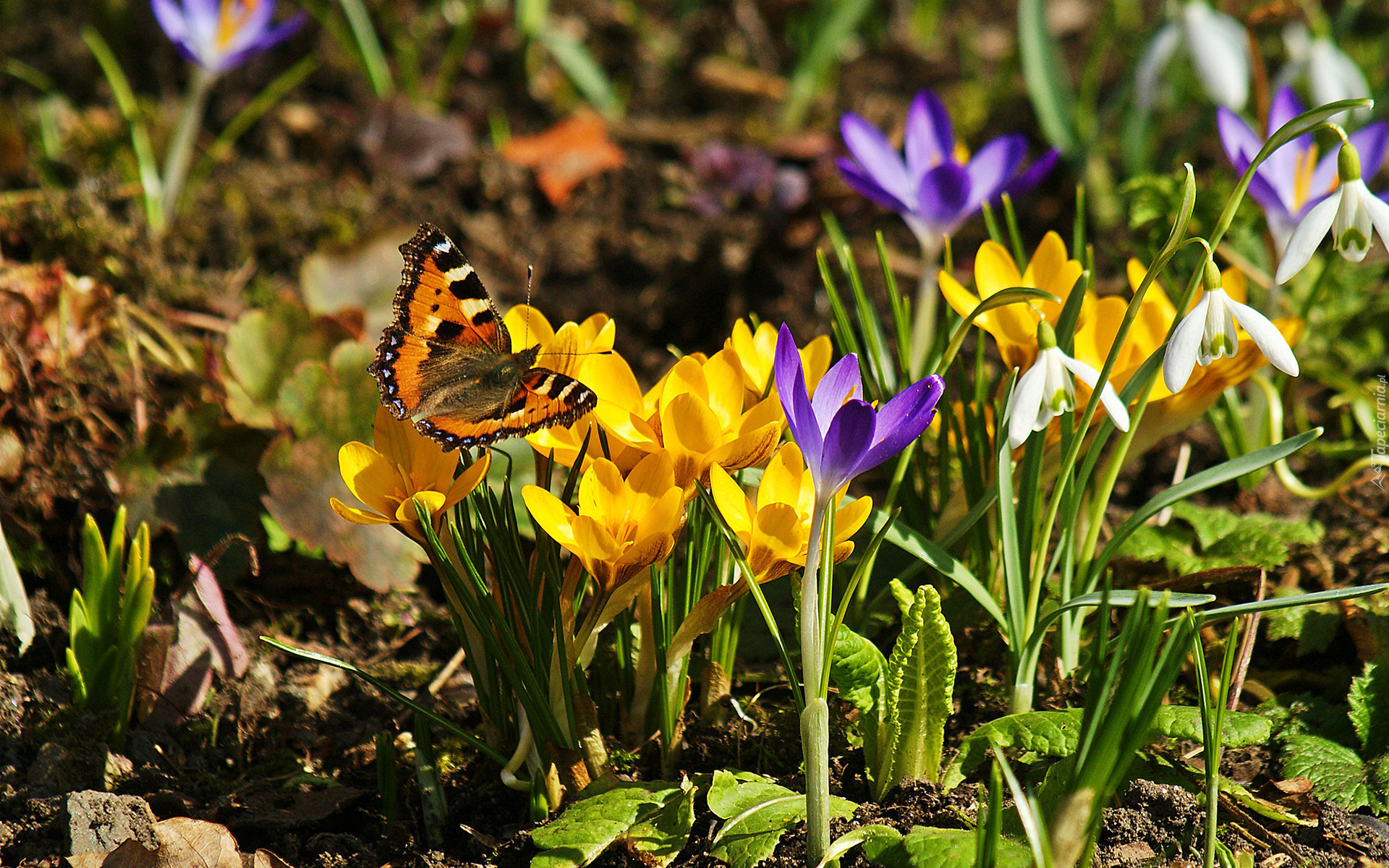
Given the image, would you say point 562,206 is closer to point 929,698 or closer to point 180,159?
point 180,159

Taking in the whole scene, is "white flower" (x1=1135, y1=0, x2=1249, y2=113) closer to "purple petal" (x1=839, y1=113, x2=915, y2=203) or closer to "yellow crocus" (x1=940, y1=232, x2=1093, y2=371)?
"purple petal" (x1=839, y1=113, x2=915, y2=203)

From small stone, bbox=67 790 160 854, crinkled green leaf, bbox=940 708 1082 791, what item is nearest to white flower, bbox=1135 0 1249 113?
crinkled green leaf, bbox=940 708 1082 791

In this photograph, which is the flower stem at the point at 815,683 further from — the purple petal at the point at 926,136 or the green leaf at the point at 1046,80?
the green leaf at the point at 1046,80

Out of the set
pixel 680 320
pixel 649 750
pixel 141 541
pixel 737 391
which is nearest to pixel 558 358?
pixel 737 391

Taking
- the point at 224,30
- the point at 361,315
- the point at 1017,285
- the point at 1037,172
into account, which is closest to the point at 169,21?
the point at 224,30

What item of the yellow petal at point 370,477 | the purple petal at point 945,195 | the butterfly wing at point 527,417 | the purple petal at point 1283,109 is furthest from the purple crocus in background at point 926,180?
the yellow petal at point 370,477

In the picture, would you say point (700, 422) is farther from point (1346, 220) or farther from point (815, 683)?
point (1346, 220)

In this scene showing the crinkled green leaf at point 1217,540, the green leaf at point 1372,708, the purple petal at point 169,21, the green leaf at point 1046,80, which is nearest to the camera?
the green leaf at point 1372,708
